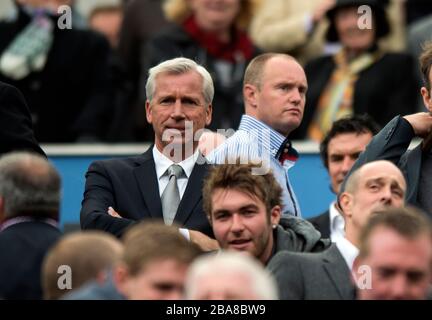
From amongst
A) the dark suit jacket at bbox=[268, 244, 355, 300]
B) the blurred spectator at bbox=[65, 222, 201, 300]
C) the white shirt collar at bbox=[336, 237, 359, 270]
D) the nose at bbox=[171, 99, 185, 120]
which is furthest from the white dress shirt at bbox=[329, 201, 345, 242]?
the blurred spectator at bbox=[65, 222, 201, 300]

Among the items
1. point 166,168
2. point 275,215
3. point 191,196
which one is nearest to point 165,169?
point 166,168

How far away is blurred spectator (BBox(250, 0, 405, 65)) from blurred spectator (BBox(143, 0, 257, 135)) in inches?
14.6

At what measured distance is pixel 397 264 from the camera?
27.6 feet

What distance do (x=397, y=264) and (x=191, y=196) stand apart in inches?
88.9

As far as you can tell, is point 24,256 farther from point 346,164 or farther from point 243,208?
point 346,164

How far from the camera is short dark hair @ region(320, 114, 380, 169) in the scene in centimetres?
1216

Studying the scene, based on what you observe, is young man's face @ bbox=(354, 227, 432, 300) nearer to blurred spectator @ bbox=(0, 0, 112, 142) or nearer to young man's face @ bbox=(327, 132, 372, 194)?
young man's face @ bbox=(327, 132, 372, 194)

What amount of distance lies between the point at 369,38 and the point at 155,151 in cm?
322

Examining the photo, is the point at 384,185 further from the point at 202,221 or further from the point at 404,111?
the point at 404,111

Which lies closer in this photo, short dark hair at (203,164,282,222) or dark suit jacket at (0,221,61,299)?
dark suit jacket at (0,221,61,299)

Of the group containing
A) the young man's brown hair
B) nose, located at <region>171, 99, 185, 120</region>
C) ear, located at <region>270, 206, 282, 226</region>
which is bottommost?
the young man's brown hair

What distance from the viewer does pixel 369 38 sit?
13.5 metres

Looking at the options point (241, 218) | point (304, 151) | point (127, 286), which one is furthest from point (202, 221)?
point (304, 151)

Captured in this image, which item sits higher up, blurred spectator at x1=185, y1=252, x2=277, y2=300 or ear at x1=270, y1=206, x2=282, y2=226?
ear at x1=270, y1=206, x2=282, y2=226
